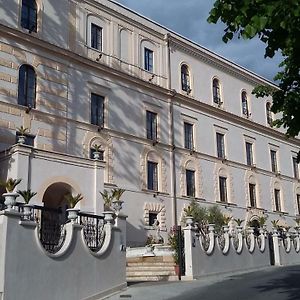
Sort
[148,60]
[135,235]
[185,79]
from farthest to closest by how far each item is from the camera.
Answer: [185,79] → [148,60] → [135,235]

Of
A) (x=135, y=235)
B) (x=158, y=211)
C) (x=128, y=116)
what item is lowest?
(x=135, y=235)

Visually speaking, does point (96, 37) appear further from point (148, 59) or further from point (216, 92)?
point (216, 92)

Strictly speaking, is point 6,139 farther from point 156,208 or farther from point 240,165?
point 240,165

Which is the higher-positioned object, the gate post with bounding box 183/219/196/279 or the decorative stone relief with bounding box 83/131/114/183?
the decorative stone relief with bounding box 83/131/114/183

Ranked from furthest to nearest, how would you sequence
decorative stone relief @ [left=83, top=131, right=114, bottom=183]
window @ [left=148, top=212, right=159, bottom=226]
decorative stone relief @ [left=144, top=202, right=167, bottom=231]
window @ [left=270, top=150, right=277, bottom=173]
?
window @ [left=270, top=150, right=277, bottom=173], window @ [left=148, top=212, right=159, bottom=226], decorative stone relief @ [left=144, top=202, right=167, bottom=231], decorative stone relief @ [left=83, top=131, right=114, bottom=183]

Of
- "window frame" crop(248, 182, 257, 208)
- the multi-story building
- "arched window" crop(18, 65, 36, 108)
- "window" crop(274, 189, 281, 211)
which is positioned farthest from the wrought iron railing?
"window" crop(274, 189, 281, 211)

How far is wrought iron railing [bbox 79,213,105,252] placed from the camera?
14648 mm

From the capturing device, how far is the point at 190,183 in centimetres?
3303

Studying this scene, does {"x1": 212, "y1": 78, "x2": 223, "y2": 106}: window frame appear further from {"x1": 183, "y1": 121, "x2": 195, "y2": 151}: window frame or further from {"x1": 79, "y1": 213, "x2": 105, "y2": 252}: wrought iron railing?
{"x1": 79, "y1": 213, "x2": 105, "y2": 252}: wrought iron railing

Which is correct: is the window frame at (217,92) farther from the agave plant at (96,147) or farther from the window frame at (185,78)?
the agave plant at (96,147)

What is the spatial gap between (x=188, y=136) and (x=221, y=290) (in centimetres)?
1903

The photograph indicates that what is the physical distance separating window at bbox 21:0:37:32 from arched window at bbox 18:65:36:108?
2129 mm

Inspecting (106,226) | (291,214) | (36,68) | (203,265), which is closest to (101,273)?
(106,226)

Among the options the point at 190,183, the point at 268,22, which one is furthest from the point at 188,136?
the point at 268,22
